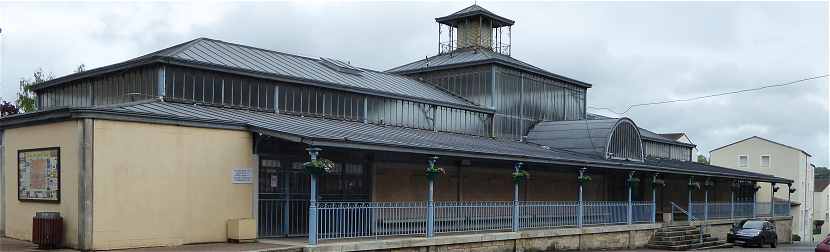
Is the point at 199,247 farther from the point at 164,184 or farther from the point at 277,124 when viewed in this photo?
the point at 277,124

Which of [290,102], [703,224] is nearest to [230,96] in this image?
[290,102]

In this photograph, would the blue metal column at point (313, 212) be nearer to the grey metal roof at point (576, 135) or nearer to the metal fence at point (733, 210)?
the grey metal roof at point (576, 135)

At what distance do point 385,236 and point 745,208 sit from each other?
25021 mm

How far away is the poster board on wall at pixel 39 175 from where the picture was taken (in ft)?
47.2

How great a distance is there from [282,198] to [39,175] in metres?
4.80

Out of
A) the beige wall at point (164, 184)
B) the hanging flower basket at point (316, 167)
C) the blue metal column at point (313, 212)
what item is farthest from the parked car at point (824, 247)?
the beige wall at point (164, 184)

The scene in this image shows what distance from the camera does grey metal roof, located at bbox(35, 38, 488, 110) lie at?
61.3ft

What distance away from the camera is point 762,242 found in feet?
98.5

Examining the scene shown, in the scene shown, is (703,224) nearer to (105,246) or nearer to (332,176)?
(332,176)

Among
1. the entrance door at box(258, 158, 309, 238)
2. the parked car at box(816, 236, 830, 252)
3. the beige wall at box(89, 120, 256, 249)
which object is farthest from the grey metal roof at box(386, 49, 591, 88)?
the beige wall at box(89, 120, 256, 249)

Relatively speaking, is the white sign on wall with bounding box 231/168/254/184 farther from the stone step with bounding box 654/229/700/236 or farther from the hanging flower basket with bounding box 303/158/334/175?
the stone step with bounding box 654/229/700/236

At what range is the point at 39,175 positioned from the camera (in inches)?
588

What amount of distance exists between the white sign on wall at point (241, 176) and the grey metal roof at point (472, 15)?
18226 mm

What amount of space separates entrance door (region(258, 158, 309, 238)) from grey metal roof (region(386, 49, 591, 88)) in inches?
500
